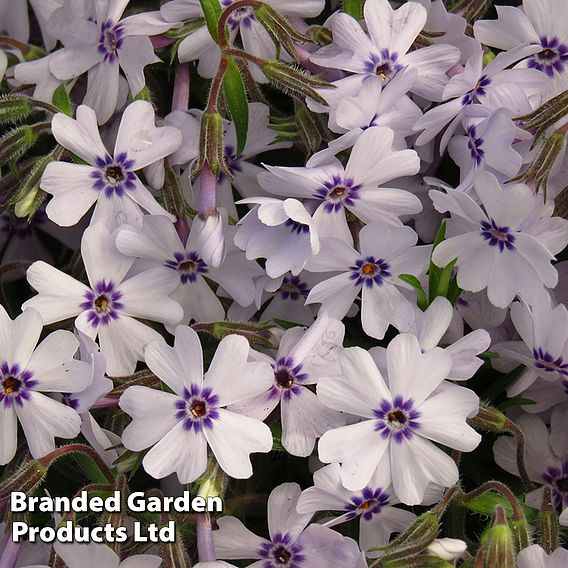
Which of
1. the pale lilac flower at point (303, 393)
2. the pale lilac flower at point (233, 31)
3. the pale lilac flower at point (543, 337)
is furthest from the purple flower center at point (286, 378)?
the pale lilac flower at point (233, 31)

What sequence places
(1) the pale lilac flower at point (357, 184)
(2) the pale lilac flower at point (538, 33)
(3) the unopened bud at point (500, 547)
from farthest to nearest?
1. (2) the pale lilac flower at point (538, 33)
2. (1) the pale lilac flower at point (357, 184)
3. (3) the unopened bud at point (500, 547)

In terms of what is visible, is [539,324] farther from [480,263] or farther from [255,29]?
[255,29]

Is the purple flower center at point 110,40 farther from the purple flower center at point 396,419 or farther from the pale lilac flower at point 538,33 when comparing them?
the purple flower center at point 396,419

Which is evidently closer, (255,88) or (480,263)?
(480,263)

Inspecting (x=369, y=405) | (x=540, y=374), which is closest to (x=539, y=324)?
(x=540, y=374)

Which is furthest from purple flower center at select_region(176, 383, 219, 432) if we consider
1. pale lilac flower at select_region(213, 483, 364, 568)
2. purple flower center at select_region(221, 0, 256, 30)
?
purple flower center at select_region(221, 0, 256, 30)

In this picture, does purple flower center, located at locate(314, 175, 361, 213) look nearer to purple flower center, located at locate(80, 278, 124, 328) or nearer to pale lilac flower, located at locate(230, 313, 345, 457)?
pale lilac flower, located at locate(230, 313, 345, 457)
